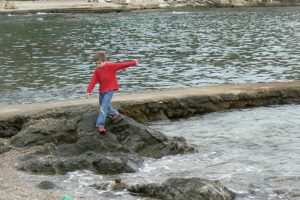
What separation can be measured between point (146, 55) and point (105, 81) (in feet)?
64.6

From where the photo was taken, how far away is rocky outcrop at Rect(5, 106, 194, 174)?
11.7 m

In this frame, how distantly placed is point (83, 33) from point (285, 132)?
34.8 metres

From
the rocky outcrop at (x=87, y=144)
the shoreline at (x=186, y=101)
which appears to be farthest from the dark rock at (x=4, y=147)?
the shoreline at (x=186, y=101)

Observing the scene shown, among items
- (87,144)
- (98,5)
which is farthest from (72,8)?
(87,144)

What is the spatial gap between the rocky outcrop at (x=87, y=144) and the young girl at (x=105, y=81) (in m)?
0.26

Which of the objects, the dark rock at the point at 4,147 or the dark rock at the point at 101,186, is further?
the dark rock at the point at 4,147

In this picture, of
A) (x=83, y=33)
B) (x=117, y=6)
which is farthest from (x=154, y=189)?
(x=117, y=6)

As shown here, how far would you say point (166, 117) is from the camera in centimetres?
1689

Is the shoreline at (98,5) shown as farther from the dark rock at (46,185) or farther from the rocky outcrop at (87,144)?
the dark rock at (46,185)

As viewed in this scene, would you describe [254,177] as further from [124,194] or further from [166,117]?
[166,117]

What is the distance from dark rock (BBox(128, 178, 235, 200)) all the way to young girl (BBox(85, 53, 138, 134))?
2930 mm

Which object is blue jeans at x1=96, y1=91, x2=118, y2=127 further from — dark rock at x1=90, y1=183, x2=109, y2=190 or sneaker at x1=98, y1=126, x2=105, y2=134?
dark rock at x1=90, y1=183, x2=109, y2=190

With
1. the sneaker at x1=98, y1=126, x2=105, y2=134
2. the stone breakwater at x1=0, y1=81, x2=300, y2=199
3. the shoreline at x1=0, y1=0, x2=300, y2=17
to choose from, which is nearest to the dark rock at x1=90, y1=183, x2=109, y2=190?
the stone breakwater at x1=0, y1=81, x2=300, y2=199

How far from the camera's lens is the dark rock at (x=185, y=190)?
9609mm
